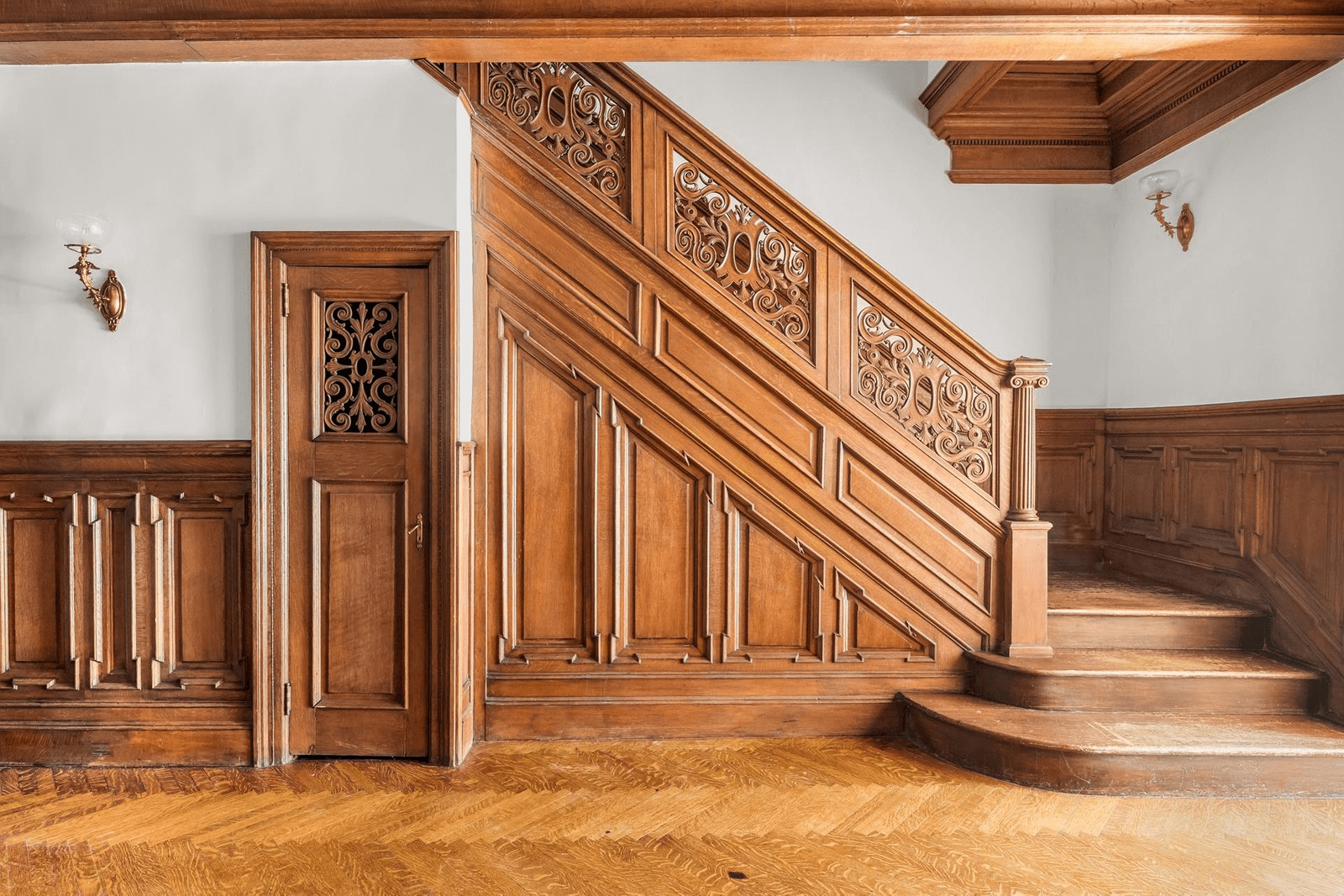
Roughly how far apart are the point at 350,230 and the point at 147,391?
3.69 feet

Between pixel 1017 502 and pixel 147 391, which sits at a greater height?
pixel 147 391

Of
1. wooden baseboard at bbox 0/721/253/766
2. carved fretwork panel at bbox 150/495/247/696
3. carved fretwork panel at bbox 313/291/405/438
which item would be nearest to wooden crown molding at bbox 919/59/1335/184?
carved fretwork panel at bbox 313/291/405/438

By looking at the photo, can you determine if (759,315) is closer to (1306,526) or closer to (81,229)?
(1306,526)

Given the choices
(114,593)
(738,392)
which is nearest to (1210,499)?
(738,392)

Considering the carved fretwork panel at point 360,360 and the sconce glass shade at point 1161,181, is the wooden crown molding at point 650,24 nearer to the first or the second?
the carved fretwork panel at point 360,360

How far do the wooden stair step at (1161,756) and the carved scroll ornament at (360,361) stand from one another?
2889 mm

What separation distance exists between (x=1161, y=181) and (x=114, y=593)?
5757 mm

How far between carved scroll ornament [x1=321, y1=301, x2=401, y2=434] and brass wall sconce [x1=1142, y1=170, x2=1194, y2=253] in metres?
4.22

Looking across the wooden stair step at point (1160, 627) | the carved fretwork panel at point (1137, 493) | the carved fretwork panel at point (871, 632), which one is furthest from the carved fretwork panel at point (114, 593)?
the carved fretwork panel at point (1137, 493)

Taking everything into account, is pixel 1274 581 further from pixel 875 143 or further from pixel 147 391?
pixel 147 391

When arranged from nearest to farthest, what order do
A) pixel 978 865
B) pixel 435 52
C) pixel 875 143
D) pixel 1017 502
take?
pixel 978 865 → pixel 435 52 → pixel 1017 502 → pixel 875 143

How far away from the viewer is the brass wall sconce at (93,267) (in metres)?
3.17

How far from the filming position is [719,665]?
3730 mm

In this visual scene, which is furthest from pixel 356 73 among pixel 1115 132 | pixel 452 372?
pixel 1115 132
